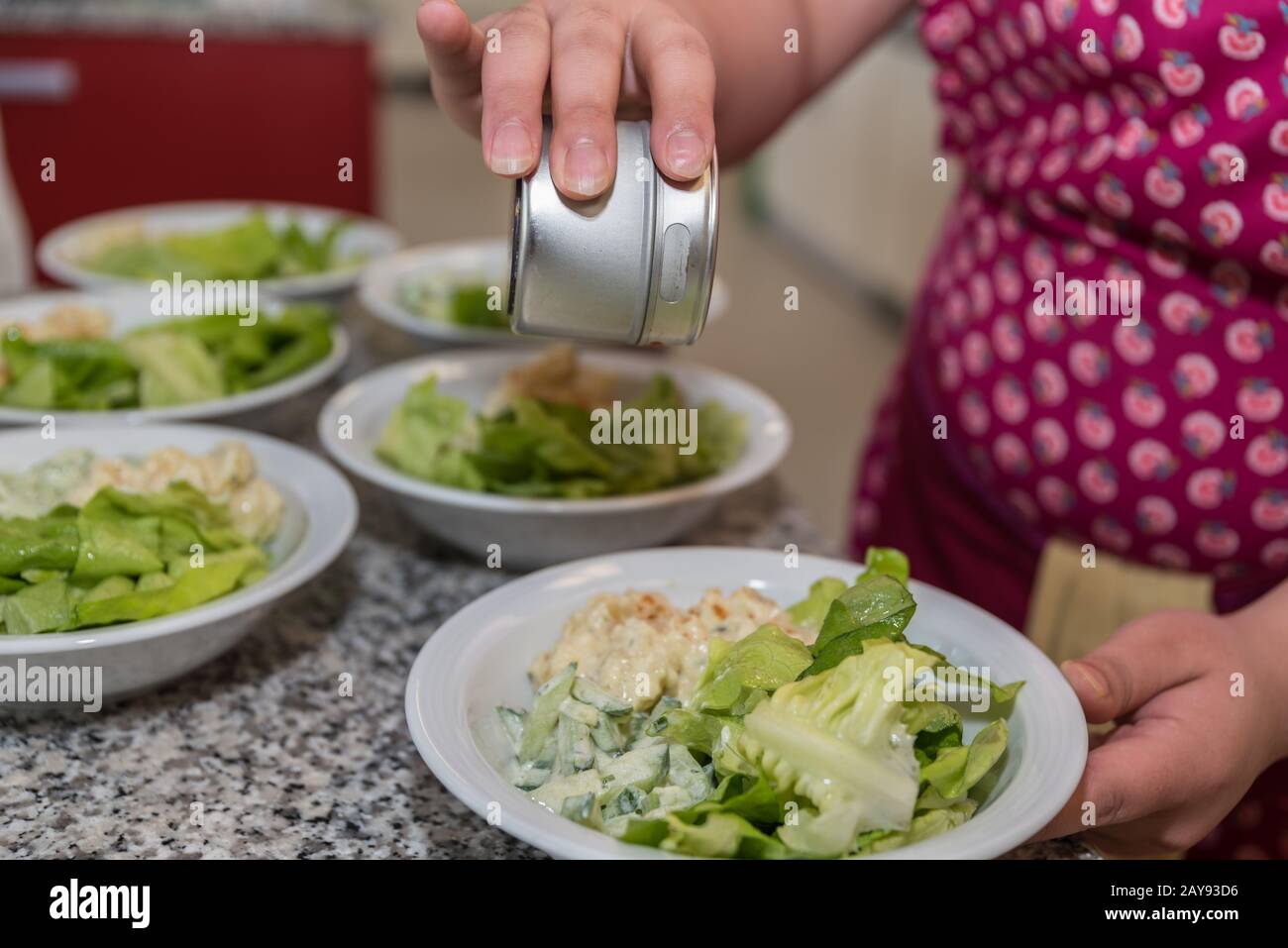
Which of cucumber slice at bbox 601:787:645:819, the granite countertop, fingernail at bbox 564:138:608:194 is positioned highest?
fingernail at bbox 564:138:608:194

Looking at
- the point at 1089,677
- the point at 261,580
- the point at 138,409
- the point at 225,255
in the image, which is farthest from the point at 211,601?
the point at 225,255

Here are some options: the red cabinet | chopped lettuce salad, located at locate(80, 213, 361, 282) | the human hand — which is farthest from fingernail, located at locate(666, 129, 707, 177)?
the red cabinet

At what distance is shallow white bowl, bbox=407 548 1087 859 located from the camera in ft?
2.29

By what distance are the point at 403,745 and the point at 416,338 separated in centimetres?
83

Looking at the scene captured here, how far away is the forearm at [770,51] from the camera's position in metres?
1.16

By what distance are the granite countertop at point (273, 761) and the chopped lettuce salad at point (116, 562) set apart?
0.23 ft

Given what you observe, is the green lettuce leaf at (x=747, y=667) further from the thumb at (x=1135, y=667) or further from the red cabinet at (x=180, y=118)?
the red cabinet at (x=180, y=118)

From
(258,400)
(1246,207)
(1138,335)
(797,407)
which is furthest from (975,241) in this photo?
(797,407)

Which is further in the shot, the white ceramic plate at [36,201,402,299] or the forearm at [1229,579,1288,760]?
the white ceramic plate at [36,201,402,299]

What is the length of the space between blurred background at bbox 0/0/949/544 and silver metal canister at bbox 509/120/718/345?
0.92 m

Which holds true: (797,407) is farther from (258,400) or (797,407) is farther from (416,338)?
(258,400)

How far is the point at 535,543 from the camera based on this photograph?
1.16 m

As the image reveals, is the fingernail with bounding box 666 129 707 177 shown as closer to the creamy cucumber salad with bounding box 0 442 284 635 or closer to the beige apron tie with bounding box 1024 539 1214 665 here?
the creamy cucumber salad with bounding box 0 442 284 635

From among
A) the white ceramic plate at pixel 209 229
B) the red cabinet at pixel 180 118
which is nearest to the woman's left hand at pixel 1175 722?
the white ceramic plate at pixel 209 229
